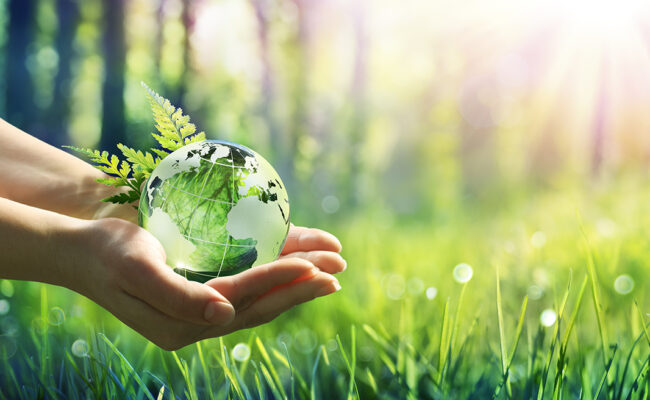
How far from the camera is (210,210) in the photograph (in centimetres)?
143

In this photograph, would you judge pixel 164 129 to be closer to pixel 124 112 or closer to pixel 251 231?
pixel 251 231

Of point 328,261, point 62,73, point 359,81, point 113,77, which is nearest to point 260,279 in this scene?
point 328,261

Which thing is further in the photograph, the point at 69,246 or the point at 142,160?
the point at 142,160

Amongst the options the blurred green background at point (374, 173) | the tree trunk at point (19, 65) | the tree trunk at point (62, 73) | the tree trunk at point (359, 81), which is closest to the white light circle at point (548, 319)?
the blurred green background at point (374, 173)

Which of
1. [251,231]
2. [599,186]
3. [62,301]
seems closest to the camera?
[251,231]

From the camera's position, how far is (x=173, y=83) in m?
8.47

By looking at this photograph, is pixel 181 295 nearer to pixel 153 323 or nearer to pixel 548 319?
pixel 153 323

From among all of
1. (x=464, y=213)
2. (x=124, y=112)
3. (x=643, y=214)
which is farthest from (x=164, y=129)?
(x=464, y=213)

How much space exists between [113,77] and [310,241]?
5.43m

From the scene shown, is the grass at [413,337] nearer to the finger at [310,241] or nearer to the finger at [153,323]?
the finger at [153,323]

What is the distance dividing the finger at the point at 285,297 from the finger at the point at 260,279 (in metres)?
0.02

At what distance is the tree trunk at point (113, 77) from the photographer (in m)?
6.16

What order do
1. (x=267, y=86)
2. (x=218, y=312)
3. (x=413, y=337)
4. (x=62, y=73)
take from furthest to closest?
(x=267, y=86) < (x=62, y=73) < (x=413, y=337) < (x=218, y=312)

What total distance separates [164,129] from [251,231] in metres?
0.45
